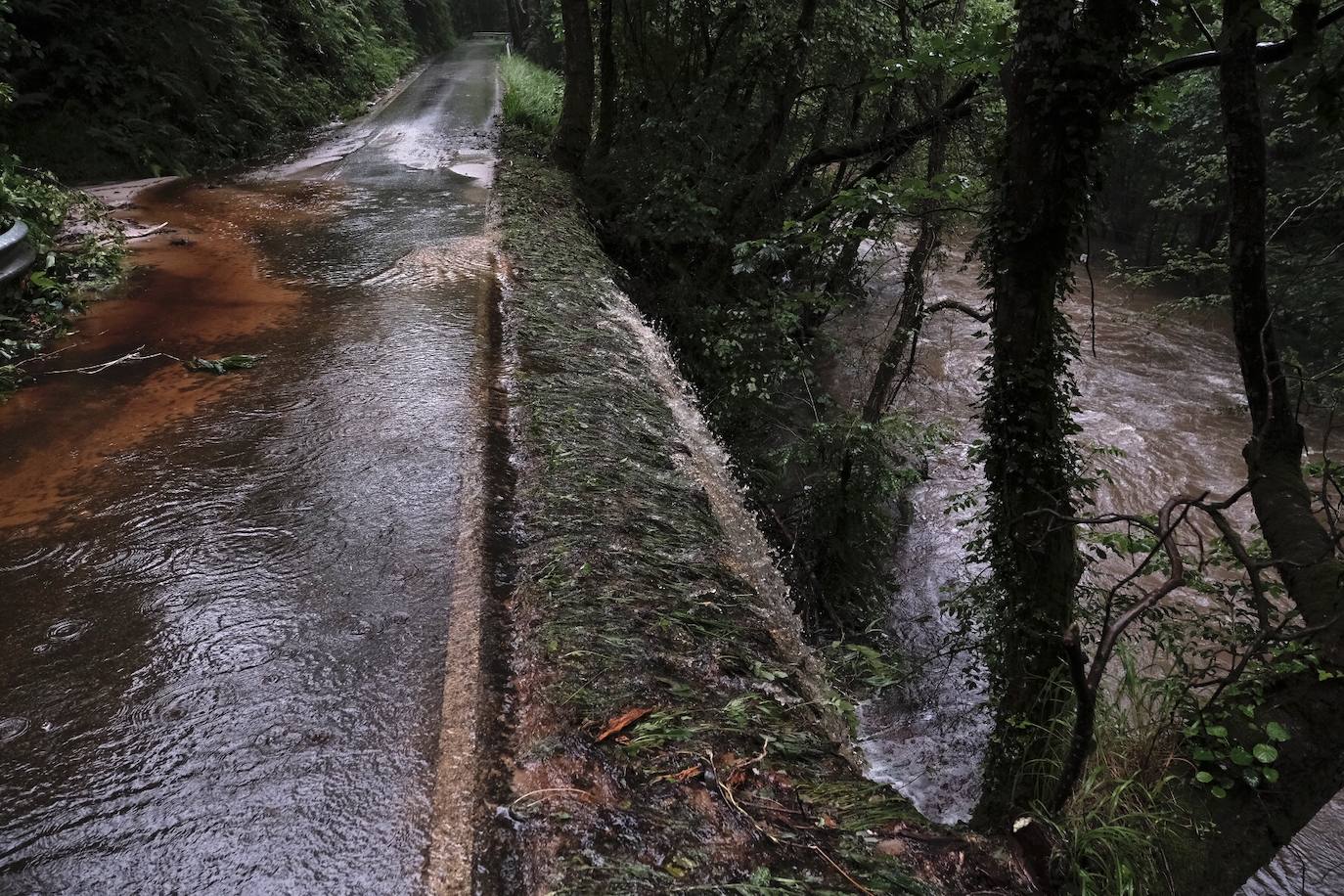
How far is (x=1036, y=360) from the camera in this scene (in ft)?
11.4

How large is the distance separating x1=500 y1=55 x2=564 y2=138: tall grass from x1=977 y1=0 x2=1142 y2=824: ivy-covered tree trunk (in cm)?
1310

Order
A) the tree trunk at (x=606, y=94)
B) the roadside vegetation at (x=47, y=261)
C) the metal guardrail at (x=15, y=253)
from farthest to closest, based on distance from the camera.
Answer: the tree trunk at (x=606, y=94) → the metal guardrail at (x=15, y=253) → the roadside vegetation at (x=47, y=261)

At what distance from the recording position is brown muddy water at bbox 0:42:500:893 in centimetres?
219

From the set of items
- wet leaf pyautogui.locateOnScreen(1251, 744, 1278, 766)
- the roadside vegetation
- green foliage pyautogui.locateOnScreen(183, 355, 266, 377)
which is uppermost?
the roadside vegetation

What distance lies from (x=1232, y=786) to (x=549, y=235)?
7663 mm

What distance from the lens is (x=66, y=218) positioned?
7816 millimetres

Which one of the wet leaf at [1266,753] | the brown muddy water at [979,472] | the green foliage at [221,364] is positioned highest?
the green foliage at [221,364]

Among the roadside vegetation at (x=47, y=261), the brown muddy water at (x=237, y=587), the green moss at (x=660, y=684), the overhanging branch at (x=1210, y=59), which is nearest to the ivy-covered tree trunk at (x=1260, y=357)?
the overhanging branch at (x=1210, y=59)

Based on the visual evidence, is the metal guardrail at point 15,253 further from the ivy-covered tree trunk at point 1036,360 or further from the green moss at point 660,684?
the ivy-covered tree trunk at point 1036,360

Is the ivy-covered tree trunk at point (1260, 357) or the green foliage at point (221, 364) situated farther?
the green foliage at point (221, 364)

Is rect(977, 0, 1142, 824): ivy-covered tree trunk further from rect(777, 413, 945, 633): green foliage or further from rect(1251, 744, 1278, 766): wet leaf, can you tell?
rect(777, 413, 945, 633): green foliage

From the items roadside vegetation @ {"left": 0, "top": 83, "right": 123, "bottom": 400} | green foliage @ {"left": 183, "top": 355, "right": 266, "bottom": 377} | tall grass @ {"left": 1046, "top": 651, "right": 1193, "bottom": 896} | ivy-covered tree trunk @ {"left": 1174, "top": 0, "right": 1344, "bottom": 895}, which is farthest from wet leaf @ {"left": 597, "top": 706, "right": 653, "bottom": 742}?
roadside vegetation @ {"left": 0, "top": 83, "right": 123, "bottom": 400}

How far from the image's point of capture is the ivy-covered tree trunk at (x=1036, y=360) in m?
3.04

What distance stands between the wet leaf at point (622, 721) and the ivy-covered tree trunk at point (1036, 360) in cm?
166
